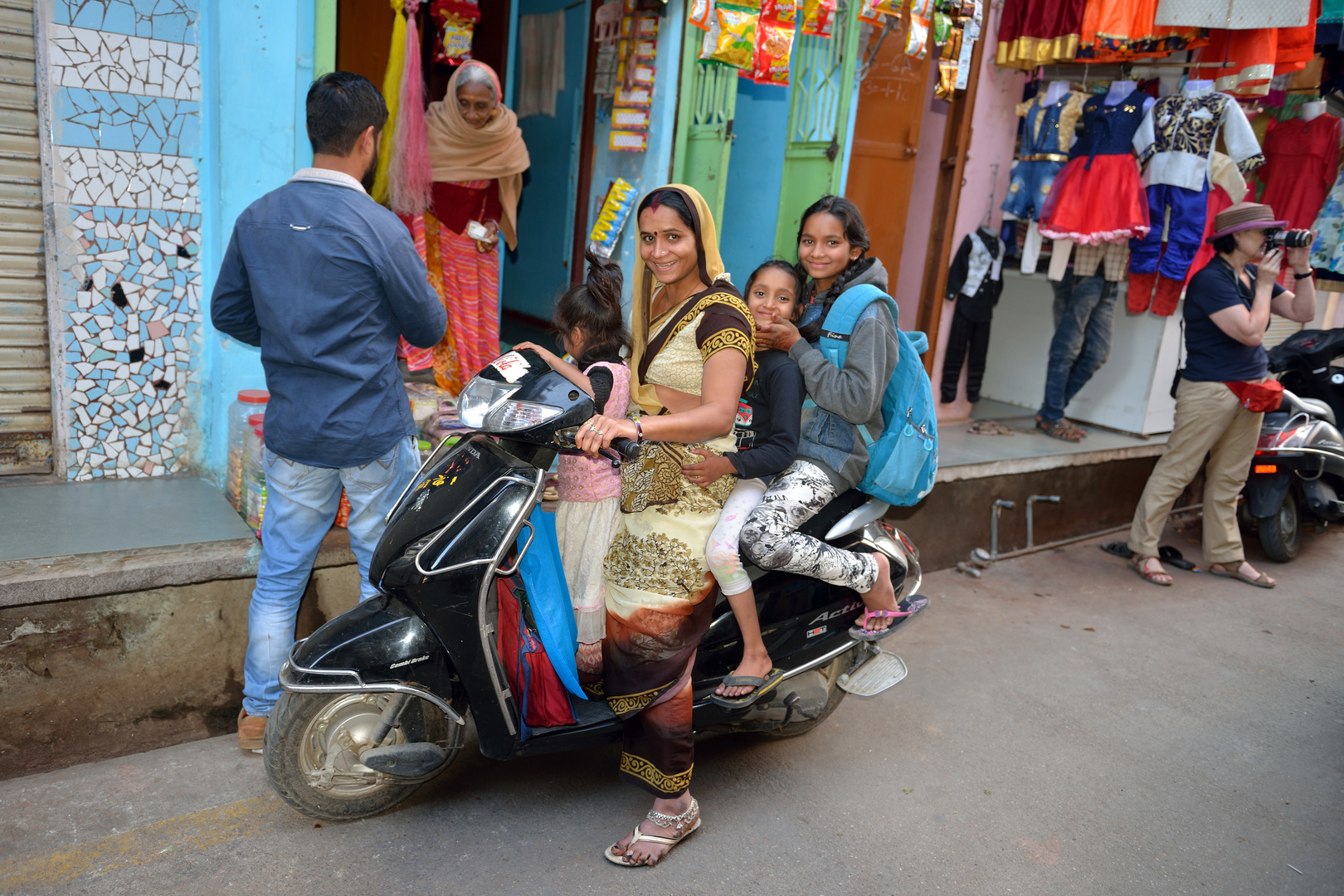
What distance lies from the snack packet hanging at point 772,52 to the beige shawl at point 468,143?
1255 millimetres

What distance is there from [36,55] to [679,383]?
272 centimetres

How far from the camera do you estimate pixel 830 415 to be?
289cm

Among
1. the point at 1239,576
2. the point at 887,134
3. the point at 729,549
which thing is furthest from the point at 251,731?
the point at 1239,576

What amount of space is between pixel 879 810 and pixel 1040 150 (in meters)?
4.82

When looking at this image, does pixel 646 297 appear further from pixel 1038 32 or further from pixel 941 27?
pixel 1038 32

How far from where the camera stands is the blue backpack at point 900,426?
276cm

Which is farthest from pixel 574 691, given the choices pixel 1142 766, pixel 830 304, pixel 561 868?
pixel 1142 766

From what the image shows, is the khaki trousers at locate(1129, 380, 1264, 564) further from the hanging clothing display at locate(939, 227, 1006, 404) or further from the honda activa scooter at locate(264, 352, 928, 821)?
the honda activa scooter at locate(264, 352, 928, 821)

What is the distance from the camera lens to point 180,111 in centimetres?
347

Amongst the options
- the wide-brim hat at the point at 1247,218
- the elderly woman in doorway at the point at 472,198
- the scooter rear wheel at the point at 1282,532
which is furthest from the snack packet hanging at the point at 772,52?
the scooter rear wheel at the point at 1282,532

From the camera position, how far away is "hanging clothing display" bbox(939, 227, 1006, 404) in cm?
625

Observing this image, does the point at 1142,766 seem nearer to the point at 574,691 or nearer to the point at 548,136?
the point at 574,691

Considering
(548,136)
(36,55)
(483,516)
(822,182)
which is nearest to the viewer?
(483,516)

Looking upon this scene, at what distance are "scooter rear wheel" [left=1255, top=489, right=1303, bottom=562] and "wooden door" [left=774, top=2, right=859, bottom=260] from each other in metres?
3.43
